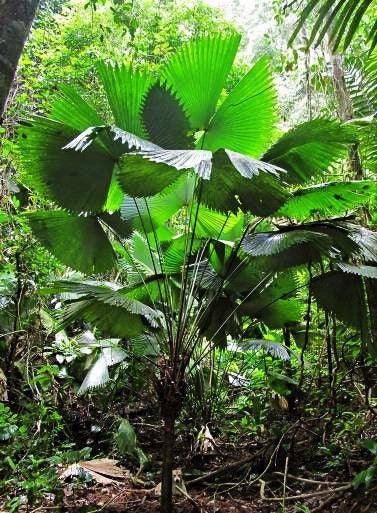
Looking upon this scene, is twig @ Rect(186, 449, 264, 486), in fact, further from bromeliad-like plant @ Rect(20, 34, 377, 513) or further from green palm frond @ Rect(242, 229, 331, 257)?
green palm frond @ Rect(242, 229, 331, 257)

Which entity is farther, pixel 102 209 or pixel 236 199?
pixel 102 209

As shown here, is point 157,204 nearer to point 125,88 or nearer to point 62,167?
point 62,167

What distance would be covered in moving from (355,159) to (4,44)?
2665mm

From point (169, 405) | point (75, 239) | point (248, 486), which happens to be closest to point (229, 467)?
point (248, 486)

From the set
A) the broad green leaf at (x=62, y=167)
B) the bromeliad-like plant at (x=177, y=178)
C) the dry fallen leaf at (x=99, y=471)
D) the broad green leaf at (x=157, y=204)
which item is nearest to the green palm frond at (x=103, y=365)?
the dry fallen leaf at (x=99, y=471)

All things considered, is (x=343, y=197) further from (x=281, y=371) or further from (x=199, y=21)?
(x=199, y=21)

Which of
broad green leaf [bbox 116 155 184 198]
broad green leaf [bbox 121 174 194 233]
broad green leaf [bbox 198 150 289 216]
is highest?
broad green leaf [bbox 121 174 194 233]

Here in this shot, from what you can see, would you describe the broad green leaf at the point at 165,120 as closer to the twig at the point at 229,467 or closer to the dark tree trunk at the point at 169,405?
the dark tree trunk at the point at 169,405

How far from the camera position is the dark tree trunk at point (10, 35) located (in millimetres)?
1535

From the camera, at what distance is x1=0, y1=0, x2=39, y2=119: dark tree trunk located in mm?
1535

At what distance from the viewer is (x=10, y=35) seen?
1570 mm

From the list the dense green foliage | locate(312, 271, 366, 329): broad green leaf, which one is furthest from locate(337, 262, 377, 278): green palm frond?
locate(312, 271, 366, 329): broad green leaf

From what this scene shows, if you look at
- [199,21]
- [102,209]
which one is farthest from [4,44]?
[199,21]

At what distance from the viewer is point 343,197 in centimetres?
242
